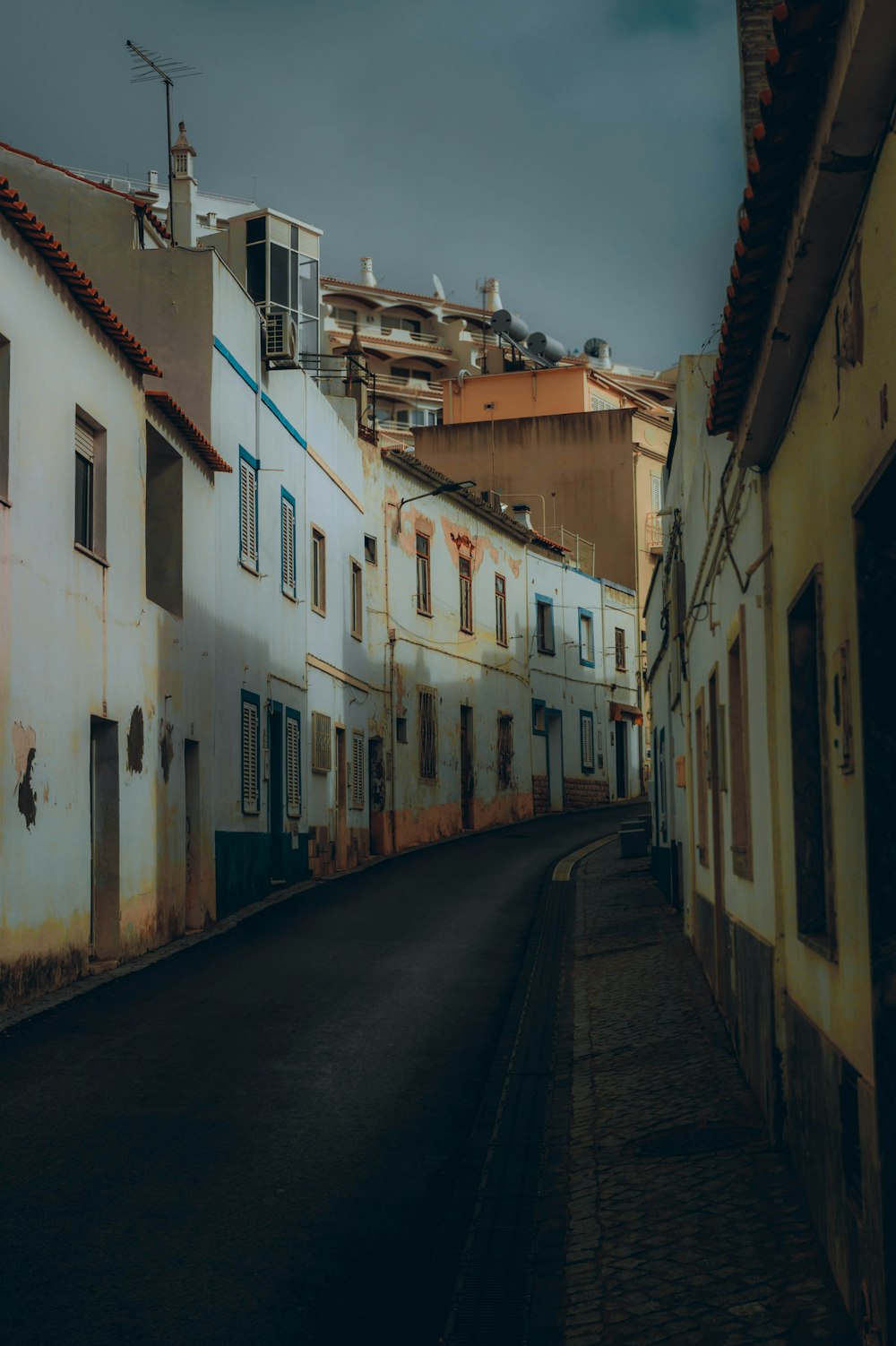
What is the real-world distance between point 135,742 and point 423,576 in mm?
18501

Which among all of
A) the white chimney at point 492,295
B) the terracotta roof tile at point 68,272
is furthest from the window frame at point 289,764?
the white chimney at point 492,295

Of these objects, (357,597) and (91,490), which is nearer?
(91,490)

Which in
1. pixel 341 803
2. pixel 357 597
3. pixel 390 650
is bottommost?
pixel 341 803

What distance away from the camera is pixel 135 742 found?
16.7 m

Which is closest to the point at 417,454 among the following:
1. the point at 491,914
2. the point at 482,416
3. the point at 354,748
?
the point at 482,416

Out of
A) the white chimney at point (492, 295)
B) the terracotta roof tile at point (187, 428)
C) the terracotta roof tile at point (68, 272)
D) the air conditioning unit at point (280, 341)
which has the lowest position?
the terracotta roof tile at point (187, 428)

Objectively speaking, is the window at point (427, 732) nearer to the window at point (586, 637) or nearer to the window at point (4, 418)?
the window at point (586, 637)

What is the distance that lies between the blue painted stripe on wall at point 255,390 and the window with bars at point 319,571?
1.87 metres

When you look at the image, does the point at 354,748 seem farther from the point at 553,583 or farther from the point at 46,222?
the point at 553,583

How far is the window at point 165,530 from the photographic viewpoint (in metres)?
18.5

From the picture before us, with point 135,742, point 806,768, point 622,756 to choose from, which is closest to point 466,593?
point 622,756

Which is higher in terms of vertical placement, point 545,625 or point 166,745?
point 545,625

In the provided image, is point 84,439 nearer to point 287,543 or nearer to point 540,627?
point 287,543

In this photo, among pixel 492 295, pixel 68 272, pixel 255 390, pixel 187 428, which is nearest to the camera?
pixel 68 272
